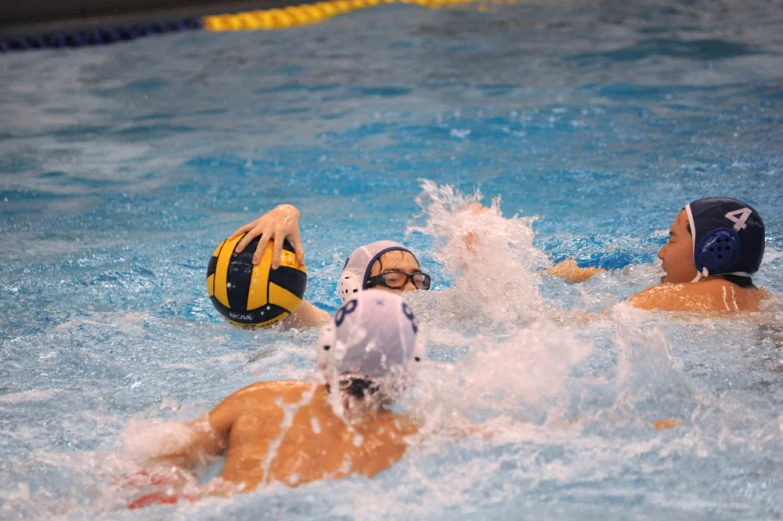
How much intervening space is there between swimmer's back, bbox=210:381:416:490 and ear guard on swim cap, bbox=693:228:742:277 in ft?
6.85

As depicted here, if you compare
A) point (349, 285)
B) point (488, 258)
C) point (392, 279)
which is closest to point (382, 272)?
point (392, 279)

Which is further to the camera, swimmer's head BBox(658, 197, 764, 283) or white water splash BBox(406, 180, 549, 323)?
white water splash BBox(406, 180, 549, 323)

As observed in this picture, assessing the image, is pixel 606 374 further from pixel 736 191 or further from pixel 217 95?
pixel 217 95

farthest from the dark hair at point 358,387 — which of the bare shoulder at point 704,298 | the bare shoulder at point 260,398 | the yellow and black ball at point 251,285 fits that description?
the bare shoulder at point 704,298

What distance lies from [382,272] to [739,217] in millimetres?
1788

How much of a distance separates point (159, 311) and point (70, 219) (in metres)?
2.15

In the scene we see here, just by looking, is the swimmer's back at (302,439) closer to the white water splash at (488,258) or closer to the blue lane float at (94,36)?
the white water splash at (488,258)

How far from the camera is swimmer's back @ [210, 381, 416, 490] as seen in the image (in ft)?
8.09

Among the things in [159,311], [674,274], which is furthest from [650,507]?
[159,311]

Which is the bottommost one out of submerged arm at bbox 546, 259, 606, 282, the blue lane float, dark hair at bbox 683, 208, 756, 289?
submerged arm at bbox 546, 259, 606, 282

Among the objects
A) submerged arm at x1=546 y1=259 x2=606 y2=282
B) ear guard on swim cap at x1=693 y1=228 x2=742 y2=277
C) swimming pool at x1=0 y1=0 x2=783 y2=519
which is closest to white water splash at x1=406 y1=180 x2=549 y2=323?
swimming pool at x1=0 y1=0 x2=783 y2=519

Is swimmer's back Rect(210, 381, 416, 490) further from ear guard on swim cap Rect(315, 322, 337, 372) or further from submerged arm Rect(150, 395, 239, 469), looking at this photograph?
ear guard on swim cap Rect(315, 322, 337, 372)

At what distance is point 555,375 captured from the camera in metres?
2.98

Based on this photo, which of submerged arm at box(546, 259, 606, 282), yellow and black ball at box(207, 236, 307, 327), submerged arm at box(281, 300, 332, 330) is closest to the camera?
yellow and black ball at box(207, 236, 307, 327)
